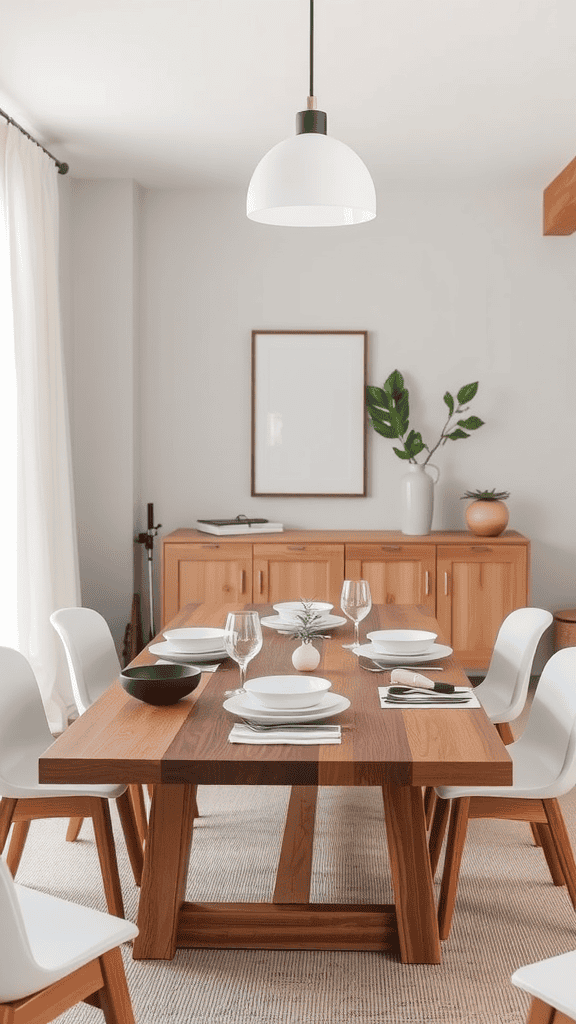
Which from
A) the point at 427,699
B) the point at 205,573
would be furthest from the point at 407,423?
the point at 427,699

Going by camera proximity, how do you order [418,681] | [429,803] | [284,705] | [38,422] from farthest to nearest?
1. [38,422]
2. [429,803]
3. [418,681]
4. [284,705]

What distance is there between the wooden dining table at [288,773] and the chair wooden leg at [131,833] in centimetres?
26

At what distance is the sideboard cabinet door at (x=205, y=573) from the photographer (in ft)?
17.1

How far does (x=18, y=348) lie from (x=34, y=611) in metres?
1.21

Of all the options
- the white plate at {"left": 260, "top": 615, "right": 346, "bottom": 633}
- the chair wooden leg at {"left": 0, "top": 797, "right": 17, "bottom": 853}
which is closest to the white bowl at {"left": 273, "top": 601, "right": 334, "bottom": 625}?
the white plate at {"left": 260, "top": 615, "right": 346, "bottom": 633}

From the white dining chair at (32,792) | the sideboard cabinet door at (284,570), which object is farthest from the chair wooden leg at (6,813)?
the sideboard cabinet door at (284,570)

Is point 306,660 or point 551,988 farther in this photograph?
point 306,660

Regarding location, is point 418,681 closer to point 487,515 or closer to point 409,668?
point 409,668

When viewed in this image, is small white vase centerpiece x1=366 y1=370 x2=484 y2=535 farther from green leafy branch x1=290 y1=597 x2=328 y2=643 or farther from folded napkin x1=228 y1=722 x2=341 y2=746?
folded napkin x1=228 y1=722 x2=341 y2=746

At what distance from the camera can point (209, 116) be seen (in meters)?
4.47

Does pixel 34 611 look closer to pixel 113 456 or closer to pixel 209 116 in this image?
pixel 113 456

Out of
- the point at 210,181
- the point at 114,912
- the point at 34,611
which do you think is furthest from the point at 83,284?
the point at 114,912

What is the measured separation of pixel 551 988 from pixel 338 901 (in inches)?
51.3

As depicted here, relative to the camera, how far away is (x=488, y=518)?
529cm
